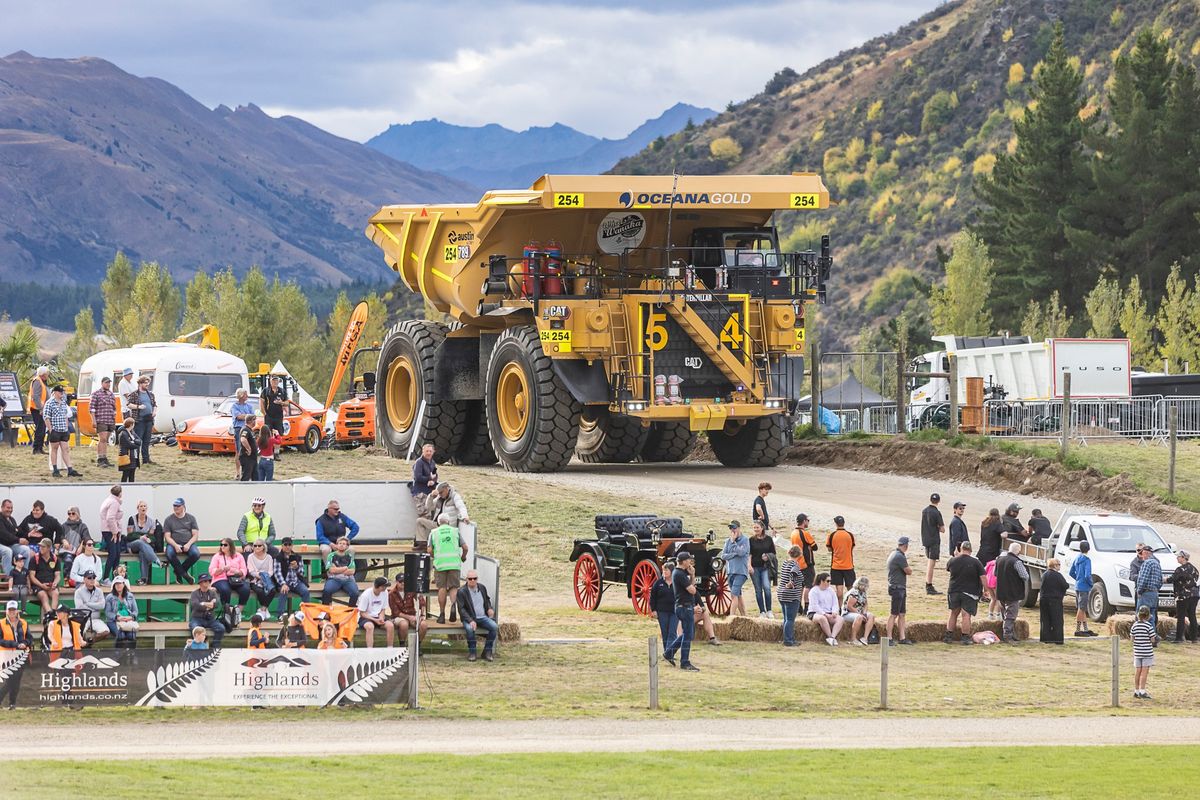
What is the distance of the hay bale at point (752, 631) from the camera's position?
77.0 ft

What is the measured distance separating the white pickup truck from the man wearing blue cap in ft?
37.3

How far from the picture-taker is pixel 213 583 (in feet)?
71.7

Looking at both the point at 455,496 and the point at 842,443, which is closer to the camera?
the point at 455,496

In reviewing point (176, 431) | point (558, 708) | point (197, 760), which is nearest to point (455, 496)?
point (558, 708)

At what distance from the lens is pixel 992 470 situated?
35.6m

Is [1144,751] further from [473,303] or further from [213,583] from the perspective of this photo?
[473,303]

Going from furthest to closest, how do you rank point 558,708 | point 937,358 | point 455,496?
point 937,358 → point 455,496 → point 558,708

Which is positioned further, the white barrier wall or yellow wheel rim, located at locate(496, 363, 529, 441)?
yellow wheel rim, located at locate(496, 363, 529, 441)

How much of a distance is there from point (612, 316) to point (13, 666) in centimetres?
1666

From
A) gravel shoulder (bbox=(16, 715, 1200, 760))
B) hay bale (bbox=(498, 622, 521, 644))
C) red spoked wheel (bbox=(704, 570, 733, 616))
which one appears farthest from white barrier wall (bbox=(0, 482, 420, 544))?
gravel shoulder (bbox=(16, 715, 1200, 760))

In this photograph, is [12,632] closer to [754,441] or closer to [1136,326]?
[754,441]

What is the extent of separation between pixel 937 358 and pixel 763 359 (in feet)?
63.9

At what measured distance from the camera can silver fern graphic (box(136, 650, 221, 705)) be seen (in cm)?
1828

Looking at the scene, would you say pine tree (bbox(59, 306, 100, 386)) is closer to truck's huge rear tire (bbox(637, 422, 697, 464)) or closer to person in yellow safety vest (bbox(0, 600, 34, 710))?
truck's huge rear tire (bbox(637, 422, 697, 464))
